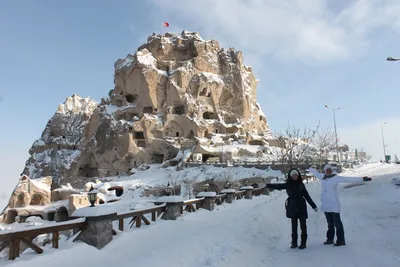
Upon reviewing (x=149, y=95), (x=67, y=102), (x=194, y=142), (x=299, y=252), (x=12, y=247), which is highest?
(x=67, y=102)

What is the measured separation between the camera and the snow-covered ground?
19.0 ft

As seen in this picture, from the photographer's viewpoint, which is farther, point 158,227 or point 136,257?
point 158,227

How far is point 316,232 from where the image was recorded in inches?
349

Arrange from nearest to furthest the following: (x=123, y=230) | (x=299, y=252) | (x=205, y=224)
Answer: (x=299, y=252) < (x=123, y=230) < (x=205, y=224)

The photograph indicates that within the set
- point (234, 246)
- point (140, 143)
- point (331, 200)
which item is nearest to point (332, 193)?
point (331, 200)

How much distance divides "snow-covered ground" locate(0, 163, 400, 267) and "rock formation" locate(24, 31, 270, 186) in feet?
184

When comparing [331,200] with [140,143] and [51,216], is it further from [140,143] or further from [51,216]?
[140,143]

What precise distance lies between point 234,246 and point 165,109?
66000 millimetres

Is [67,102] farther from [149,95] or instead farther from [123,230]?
[123,230]

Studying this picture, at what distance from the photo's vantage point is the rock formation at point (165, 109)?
69125mm

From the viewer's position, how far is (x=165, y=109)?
72.1 meters

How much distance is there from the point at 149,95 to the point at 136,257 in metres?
68.8

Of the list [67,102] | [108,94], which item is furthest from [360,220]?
[67,102]

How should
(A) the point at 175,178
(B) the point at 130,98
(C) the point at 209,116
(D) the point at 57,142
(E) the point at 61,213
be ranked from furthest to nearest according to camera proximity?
(D) the point at 57,142 → (B) the point at 130,98 → (C) the point at 209,116 → (A) the point at 175,178 → (E) the point at 61,213
